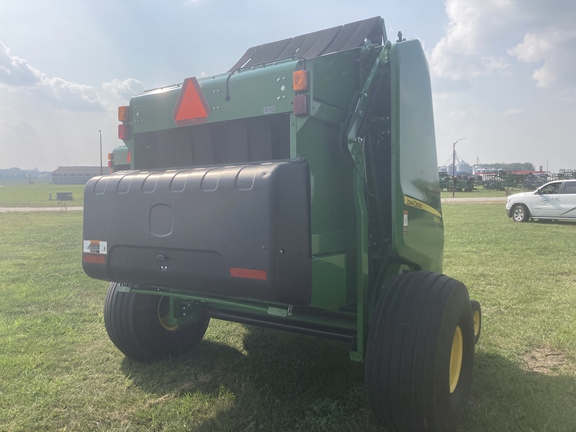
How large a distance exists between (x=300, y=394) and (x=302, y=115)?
2.07m

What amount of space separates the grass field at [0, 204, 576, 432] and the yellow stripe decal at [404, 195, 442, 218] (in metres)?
1.40

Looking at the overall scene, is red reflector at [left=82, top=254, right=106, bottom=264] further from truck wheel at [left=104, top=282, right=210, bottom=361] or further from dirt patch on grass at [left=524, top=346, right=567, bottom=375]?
dirt patch on grass at [left=524, top=346, right=567, bottom=375]

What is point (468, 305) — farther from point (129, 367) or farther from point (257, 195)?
point (129, 367)

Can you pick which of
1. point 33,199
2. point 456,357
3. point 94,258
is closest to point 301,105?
point 94,258

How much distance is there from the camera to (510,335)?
489 cm

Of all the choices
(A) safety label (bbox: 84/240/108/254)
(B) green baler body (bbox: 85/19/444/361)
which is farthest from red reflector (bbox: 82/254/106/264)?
(B) green baler body (bbox: 85/19/444/361)

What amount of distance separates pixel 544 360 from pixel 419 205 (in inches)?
80.5

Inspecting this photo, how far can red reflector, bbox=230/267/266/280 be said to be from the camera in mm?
2502

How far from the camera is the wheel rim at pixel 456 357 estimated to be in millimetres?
3146

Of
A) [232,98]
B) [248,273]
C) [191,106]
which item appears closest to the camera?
[248,273]

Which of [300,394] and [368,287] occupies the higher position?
[368,287]

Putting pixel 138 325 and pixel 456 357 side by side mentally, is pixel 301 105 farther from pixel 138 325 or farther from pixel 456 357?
pixel 138 325

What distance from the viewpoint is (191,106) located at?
3307mm

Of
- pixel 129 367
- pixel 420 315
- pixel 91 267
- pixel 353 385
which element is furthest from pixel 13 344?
pixel 420 315
